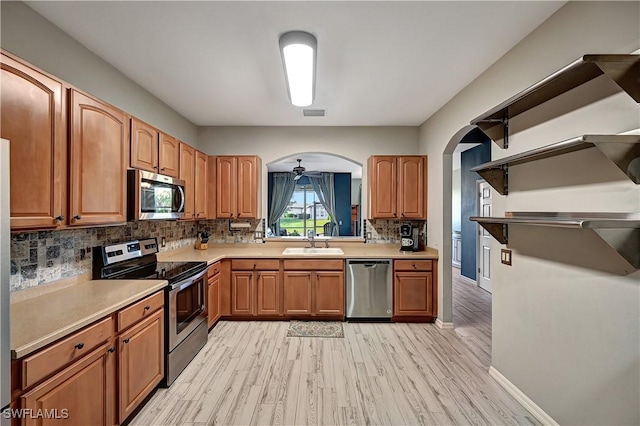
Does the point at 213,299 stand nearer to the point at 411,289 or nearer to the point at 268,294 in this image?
the point at 268,294

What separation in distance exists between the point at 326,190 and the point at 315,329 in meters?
5.69

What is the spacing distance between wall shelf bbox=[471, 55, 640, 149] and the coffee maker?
2037 millimetres

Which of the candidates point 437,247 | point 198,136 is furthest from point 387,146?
point 198,136

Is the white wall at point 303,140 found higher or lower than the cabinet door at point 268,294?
higher

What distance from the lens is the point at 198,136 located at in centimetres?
437

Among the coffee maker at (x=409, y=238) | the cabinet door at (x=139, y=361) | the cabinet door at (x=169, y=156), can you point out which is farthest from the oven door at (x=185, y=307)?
the coffee maker at (x=409, y=238)

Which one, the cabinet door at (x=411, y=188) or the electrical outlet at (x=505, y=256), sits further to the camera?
the cabinet door at (x=411, y=188)

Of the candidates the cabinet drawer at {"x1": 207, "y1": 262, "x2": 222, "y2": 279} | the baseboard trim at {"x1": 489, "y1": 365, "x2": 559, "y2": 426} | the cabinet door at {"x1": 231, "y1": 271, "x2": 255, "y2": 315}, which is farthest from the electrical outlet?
the cabinet drawer at {"x1": 207, "y1": 262, "x2": 222, "y2": 279}

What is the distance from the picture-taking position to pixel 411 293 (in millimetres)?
3795

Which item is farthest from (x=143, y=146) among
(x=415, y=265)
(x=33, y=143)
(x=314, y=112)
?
(x=415, y=265)

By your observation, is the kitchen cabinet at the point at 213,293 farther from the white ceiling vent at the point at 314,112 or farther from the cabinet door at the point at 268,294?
A: the white ceiling vent at the point at 314,112

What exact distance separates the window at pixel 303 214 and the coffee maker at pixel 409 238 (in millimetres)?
4873

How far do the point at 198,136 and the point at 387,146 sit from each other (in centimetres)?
281

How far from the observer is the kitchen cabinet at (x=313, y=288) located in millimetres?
3807
